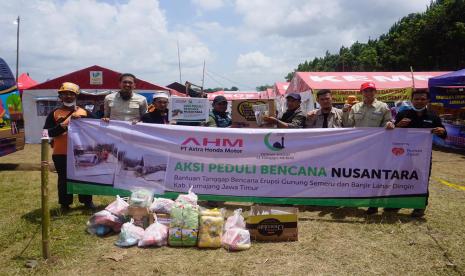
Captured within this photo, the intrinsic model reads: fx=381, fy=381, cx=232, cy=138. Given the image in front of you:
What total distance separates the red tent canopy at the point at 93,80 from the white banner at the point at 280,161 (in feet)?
39.6

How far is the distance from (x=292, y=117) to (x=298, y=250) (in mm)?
2117

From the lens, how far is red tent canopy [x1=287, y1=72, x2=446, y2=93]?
52.0 ft

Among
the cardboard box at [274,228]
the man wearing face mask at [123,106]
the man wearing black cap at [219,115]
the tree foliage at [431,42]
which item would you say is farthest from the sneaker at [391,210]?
the tree foliage at [431,42]

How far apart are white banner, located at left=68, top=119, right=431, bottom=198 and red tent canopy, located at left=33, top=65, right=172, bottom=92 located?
1208cm

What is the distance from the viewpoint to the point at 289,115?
568 centimetres

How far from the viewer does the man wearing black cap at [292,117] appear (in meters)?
5.49

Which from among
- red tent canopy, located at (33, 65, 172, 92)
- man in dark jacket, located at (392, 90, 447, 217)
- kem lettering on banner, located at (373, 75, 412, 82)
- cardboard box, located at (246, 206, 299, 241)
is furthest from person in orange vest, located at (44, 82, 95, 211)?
kem lettering on banner, located at (373, 75, 412, 82)

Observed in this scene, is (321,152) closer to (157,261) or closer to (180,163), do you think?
Result: (180,163)

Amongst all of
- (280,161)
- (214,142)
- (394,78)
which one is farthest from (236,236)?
(394,78)

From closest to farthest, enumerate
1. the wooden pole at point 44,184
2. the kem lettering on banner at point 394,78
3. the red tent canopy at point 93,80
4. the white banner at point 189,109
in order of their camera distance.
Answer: the wooden pole at point 44,184 < the white banner at point 189,109 < the red tent canopy at point 93,80 < the kem lettering on banner at point 394,78

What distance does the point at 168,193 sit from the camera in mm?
5234

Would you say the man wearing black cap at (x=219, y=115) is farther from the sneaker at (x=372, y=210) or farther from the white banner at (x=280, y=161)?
the sneaker at (x=372, y=210)

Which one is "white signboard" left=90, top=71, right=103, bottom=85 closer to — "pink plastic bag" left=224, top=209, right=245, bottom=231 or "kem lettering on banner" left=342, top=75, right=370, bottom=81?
"kem lettering on banner" left=342, top=75, right=370, bottom=81

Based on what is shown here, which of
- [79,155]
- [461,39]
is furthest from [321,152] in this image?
[461,39]
